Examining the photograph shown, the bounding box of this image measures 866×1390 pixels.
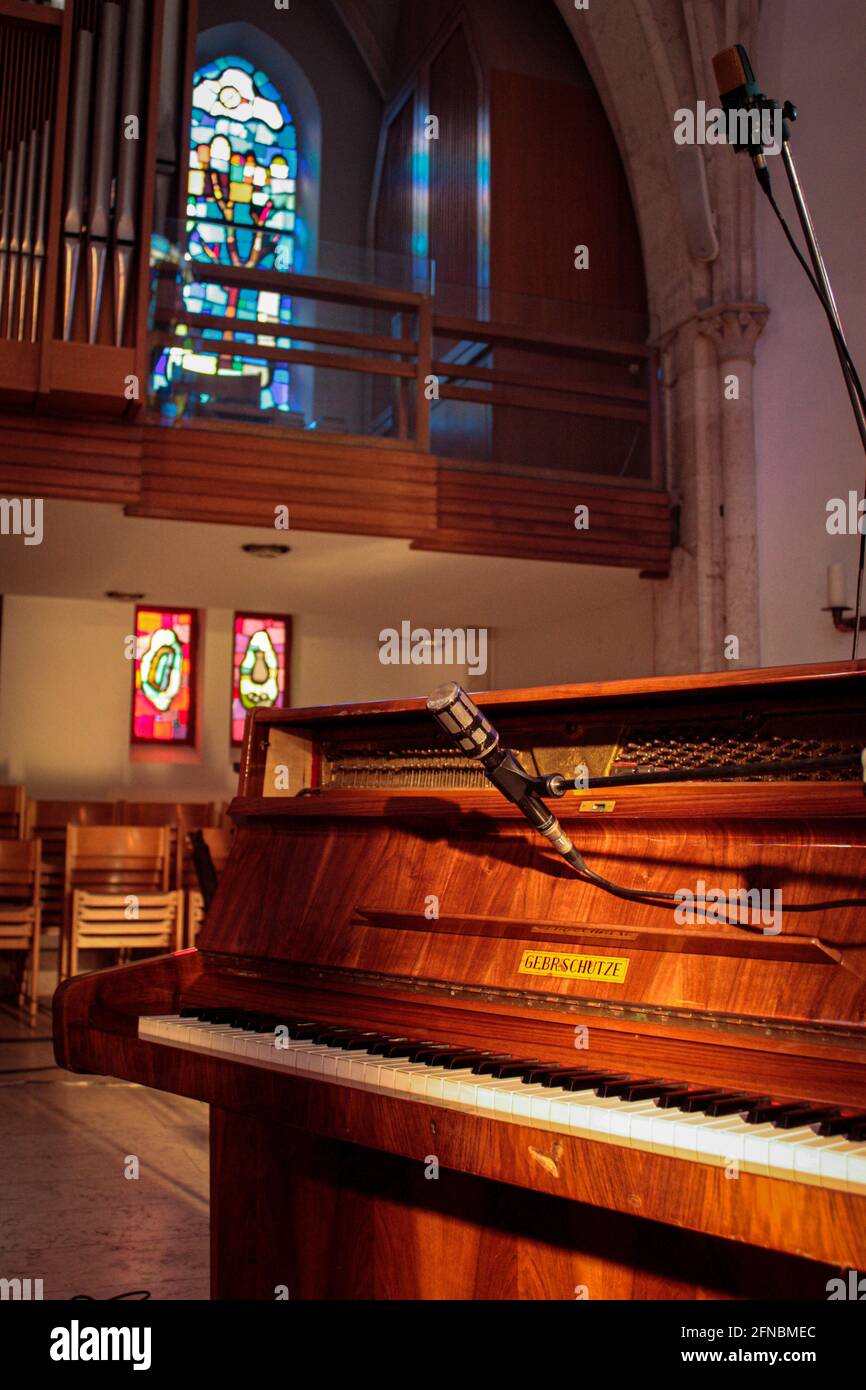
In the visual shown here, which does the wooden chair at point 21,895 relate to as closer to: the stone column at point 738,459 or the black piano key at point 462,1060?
the stone column at point 738,459

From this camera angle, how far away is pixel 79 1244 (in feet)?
11.2

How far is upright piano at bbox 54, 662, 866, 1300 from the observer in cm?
156

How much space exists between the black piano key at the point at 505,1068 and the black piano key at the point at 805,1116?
40 centimetres

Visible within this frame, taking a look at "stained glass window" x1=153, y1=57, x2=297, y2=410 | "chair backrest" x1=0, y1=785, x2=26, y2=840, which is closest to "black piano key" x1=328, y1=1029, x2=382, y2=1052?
"chair backrest" x1=0, y1=785, x2=26, y2=840

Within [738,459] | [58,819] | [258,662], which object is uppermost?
[738,459]

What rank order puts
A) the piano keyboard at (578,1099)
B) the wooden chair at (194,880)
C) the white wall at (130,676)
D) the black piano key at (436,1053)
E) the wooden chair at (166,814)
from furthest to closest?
1. the wooden chair at (166,814)
2. the white wall at (130,676)
3. the wooden chair at (194,880)
4. the black piano key at (436,1053)
5. the piano keyboard at (578,1099)

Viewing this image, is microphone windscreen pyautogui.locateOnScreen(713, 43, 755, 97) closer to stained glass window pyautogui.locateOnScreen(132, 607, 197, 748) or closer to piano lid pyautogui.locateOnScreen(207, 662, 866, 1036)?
piano lid pyautogui.locateOnScreen(207, 662, 866, 1036)

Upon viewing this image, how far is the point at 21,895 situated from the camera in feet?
23.9

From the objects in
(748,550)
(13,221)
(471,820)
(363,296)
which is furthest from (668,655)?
(471,820)

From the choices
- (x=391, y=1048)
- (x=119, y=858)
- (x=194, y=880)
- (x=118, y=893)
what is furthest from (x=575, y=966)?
(x=194, y=880)

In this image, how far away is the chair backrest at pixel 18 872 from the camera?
23.8 feet

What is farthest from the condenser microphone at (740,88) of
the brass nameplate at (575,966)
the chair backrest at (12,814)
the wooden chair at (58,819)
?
the chair backrest at (12,814)

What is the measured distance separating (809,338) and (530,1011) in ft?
22.1

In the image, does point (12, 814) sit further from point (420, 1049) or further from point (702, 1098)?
point (702, 1098)
